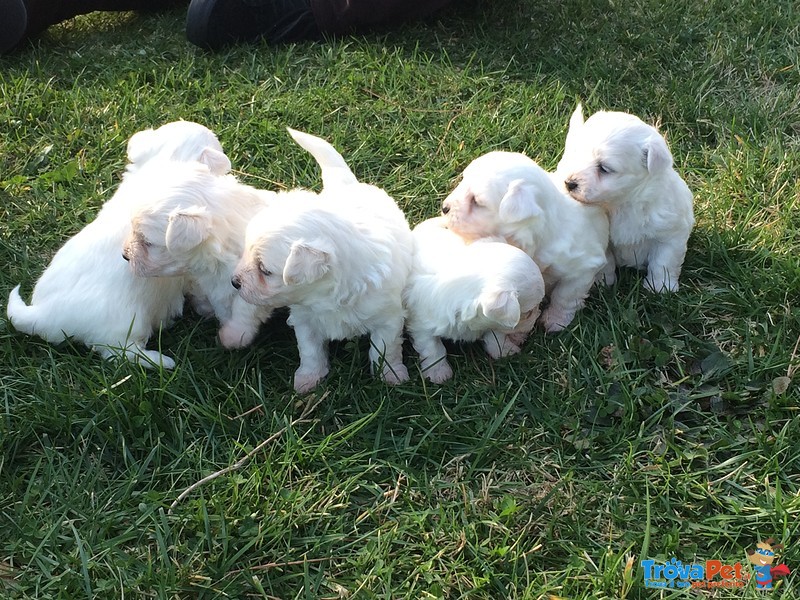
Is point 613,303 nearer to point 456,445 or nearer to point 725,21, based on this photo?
point 456,445

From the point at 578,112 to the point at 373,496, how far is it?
7.06ft

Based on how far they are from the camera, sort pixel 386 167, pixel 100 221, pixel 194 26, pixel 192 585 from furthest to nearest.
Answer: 1. pixel 194 26
2. pixel 386 167
3. pixel 100 221
4. pixel 192 585

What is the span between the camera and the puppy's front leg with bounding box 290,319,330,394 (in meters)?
3.12

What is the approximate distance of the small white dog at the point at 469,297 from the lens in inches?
117

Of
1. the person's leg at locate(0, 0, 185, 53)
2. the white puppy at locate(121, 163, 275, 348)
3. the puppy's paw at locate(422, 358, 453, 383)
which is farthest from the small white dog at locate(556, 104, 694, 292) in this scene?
the person's leg at locate(0, 0, 185, 53)

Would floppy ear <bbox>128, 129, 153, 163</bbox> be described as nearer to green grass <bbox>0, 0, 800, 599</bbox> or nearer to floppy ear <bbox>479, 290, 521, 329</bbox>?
green grass <bbox>0, 0, 800, 599</bbox>

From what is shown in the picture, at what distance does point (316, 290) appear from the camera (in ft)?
9.77

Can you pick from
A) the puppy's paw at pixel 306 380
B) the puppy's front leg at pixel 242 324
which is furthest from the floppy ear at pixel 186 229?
the puppy's paw at pixel 306 380

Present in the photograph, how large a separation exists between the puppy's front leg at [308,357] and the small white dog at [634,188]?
1386 mm

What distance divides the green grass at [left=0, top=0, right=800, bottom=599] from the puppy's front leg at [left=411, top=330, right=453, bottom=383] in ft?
0.27

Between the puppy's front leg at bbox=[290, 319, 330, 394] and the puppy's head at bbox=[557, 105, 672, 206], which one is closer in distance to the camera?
the puppy's front leg at bbox=[290, 319, 330, 394]

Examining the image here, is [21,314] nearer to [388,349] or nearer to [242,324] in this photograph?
[242,324]

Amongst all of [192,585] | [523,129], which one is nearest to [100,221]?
[192,585]

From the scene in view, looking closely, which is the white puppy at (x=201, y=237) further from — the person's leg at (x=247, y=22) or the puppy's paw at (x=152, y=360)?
the person's leg at (x=247, y=22)
